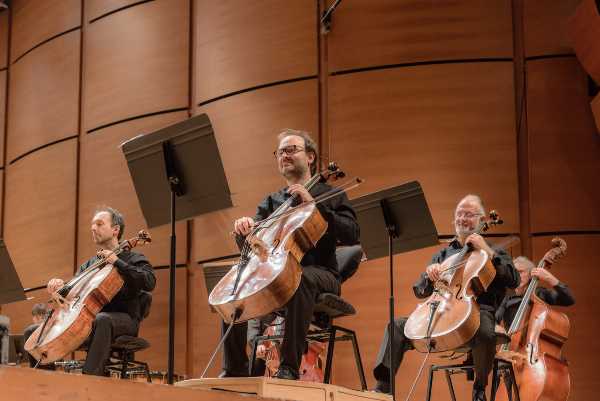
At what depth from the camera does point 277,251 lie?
3.39m

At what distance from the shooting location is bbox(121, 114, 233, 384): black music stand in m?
3.49

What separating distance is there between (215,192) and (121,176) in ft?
11.6

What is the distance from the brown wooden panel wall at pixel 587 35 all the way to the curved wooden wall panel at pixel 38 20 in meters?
4.09

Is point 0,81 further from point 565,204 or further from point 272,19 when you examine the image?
point 565,204

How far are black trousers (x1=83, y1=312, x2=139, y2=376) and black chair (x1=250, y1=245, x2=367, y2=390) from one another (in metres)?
0.81

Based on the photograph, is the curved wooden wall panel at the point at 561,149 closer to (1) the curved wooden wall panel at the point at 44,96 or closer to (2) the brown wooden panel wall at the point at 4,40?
(1) the curved wooden wall panel at the point at 44,96

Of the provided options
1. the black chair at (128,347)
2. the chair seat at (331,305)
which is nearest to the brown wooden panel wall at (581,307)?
the chair seat at (331,305)

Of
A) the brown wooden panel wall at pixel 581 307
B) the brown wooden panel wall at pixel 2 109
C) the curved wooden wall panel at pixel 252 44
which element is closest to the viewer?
the brown wooden panel wall at pixel 581 307

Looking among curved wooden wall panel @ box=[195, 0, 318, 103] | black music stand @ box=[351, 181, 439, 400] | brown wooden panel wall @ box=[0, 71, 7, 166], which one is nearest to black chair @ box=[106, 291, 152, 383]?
black music stand @ box=[351, 181, 439, 400]

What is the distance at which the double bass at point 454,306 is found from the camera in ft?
13.1

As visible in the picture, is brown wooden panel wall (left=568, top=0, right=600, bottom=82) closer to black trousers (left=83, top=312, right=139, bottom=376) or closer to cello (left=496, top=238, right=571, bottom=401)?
cello (left=496, top=238, right=571, bottom=401)

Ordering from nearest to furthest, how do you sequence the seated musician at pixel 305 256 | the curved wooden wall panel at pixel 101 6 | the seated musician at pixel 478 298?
the seated musician at pixel 305 256
the seated musician at pixel 478 298
the curved wooden wall panel at pixel 101 6

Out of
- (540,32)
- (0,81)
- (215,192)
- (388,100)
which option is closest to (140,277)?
(215,192)

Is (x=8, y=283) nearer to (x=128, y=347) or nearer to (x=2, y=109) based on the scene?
(x=128, y=347)
